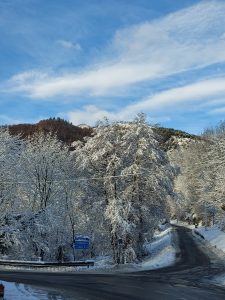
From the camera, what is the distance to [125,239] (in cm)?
4156

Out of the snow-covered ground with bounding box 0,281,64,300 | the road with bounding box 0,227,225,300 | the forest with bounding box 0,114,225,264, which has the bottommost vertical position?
the road with bounding box 0,227,225,300

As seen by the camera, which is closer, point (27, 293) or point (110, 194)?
point (27, 293)

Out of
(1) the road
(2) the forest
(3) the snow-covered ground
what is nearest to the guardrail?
(2) the forest

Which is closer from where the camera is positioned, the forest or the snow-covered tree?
the snow-covered tree

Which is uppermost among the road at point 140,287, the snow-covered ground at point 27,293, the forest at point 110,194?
the forest at point 110,194

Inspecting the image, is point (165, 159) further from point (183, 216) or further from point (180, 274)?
point (183, 216)

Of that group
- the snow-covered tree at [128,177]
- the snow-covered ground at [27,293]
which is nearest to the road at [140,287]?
the snow-covered ground at [27,293]

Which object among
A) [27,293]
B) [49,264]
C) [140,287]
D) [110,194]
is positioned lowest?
[140,287]

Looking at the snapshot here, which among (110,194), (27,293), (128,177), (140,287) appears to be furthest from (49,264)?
(27,293)

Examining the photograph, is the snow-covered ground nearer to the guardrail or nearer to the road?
the road

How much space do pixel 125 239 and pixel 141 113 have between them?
11.4m

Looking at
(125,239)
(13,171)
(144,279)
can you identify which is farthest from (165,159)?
(144,279)

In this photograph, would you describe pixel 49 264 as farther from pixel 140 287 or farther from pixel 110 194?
pixel 140 287

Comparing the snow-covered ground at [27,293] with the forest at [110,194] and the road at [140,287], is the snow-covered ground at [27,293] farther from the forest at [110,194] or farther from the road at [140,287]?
the forest at [110,194]
